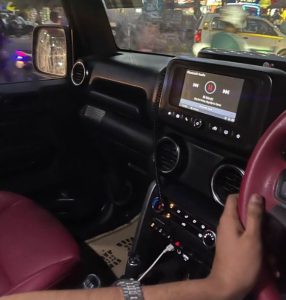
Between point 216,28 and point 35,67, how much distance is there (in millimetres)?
948

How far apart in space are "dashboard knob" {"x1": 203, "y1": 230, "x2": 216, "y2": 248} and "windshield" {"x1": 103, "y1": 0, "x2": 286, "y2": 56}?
29.2 inches

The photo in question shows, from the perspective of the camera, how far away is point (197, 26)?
2.10 meters

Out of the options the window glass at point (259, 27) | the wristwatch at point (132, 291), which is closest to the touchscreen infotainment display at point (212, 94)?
the wristwatch at point (132, 291)

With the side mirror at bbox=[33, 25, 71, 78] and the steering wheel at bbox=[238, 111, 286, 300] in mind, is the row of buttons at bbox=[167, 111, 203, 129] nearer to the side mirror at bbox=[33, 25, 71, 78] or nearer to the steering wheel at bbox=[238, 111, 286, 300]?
the steering wheel at bbox=[238, 111, 286, 300]

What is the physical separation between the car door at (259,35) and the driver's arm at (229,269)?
1.22m

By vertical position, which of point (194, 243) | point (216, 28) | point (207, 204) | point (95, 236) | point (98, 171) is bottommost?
point (95, 236)

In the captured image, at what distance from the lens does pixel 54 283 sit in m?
1.40

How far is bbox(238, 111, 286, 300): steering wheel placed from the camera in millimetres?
838

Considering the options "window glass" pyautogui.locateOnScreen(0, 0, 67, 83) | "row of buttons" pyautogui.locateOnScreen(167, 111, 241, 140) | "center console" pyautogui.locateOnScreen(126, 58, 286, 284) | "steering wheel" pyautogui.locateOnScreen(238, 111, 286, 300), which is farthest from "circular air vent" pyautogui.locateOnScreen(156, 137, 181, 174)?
"window glass" pyautogui.locateOnScreen(0, 0, 67, 83)

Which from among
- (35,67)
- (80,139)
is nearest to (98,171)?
(80,139)

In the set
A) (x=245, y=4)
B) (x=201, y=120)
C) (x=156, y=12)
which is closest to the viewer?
(x=201, y=120)

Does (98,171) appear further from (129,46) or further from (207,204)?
(207,204)

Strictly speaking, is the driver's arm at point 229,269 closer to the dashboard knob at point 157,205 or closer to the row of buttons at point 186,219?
the row of buttons at point 186,219

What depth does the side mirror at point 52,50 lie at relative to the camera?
225 centimetres
